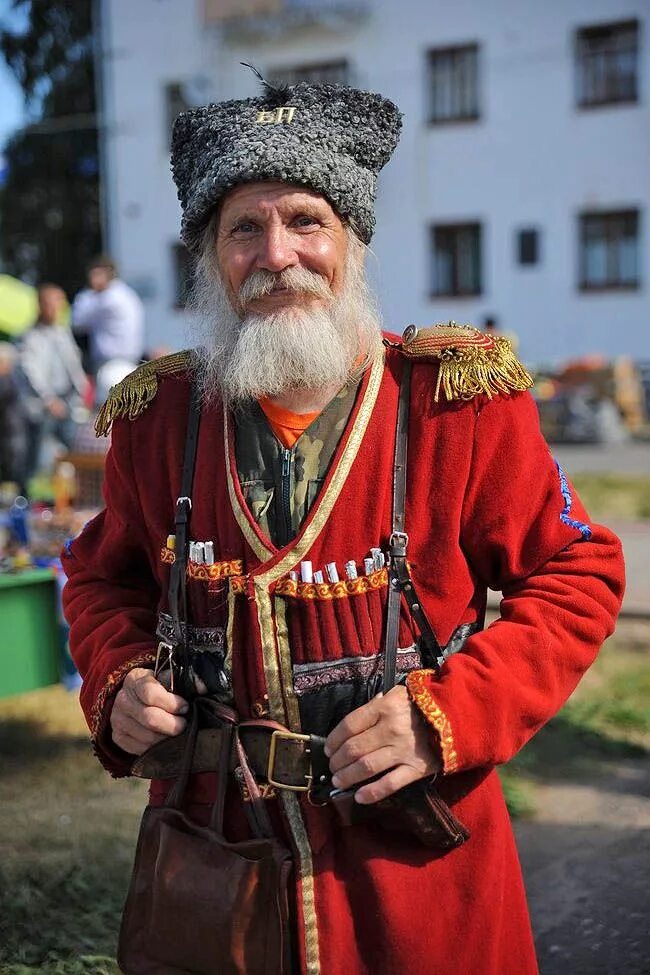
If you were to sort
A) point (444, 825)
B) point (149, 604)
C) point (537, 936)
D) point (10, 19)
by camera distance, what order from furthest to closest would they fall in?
1. point (10, 19)
2. point (537, 936)
3. point (149, 604)
4. point (444, 825)

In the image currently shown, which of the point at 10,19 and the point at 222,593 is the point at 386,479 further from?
the point at 10,19

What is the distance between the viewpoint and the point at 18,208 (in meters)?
26.0

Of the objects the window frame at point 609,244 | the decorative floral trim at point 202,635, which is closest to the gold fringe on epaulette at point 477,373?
the decorative floral trim at point 202,635

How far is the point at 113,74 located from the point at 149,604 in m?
20.7

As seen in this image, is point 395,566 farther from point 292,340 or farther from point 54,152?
point 54,152

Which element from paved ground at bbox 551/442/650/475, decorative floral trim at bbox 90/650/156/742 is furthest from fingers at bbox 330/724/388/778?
paved ground at bbox 551/442/650/475

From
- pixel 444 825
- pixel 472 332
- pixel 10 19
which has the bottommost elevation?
pixel 444 825

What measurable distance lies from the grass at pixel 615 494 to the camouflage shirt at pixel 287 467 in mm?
6514

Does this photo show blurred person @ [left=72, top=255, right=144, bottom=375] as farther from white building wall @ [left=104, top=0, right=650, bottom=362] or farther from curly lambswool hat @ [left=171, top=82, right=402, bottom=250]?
white building wall @ [left=104, top=0, right=650, bottom=362]

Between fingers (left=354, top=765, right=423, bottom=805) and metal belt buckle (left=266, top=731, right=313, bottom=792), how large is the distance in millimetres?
107

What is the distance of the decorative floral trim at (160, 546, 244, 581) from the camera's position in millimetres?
1708

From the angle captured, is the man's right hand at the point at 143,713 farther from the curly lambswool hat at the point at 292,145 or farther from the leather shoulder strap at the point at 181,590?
the curly lambswool hat at the point at 292,145

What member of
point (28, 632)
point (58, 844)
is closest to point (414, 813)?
point (58, 844)

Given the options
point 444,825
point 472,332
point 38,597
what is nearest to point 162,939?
point 444,825
